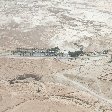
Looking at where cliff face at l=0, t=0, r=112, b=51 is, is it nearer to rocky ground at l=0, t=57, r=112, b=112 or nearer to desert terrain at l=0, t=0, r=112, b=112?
desert terrain at l=0, t=0, r=112, b=112

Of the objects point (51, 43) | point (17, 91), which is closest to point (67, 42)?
point (51, 43)

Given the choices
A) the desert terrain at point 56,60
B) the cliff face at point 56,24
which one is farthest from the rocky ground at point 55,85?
the cliff face at point 56,24

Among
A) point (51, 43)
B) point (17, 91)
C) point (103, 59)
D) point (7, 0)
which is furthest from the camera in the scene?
point (7, 0)

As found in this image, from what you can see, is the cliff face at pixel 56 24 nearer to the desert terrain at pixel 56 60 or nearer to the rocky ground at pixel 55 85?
the desert terrain at pixel 56 60

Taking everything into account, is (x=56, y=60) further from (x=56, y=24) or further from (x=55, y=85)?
(x=56, y=24)

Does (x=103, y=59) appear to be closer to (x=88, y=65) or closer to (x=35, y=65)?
(x=88, y=65)

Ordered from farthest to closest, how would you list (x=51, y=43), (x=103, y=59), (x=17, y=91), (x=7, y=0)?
(x=7, y=0)
(x=51, y=43)
(x=103, y=59)
(x=17, y=91)

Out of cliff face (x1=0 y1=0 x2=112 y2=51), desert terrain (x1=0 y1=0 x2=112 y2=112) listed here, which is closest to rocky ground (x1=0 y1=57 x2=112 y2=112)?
desert terrain (x1=0 y1=0 x2=112 y2=112)

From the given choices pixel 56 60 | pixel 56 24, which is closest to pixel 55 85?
pixel 56 60
